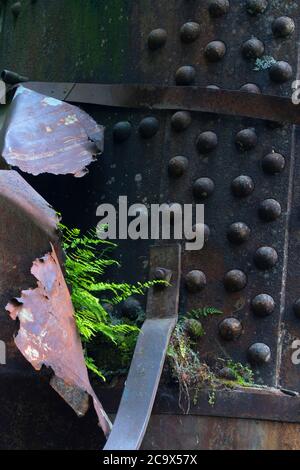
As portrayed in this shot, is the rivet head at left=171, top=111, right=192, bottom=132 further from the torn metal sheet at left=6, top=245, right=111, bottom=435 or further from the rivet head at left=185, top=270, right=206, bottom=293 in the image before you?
the torn metal sheet at left=6, top=245, right=111, bottom=435

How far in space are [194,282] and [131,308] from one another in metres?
0.26

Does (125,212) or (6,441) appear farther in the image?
(125,212)

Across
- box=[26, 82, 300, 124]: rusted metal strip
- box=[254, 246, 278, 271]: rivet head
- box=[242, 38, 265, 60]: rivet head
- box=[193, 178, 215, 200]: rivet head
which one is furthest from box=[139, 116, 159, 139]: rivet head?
box=[254, 246, 278, 271]: rivet head

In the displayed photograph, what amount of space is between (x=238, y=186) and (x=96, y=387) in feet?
3.04

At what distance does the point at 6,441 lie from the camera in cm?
369

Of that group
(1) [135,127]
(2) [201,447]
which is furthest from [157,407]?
(1) [135,127]

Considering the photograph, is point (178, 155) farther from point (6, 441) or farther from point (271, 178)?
point (6, 441)

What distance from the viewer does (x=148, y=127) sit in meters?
4.38

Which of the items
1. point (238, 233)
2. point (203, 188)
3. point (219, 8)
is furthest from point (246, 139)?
point (219, 8)

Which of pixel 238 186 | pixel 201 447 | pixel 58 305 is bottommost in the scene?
pixel 201 447

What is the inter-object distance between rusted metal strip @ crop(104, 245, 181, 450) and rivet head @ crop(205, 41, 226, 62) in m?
0.79

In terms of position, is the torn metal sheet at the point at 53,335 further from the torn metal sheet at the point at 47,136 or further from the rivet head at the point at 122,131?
the rivet head at the point at 122,131

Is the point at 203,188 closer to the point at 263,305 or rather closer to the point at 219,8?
the point at 263,305

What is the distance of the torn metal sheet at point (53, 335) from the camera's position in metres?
3.36
